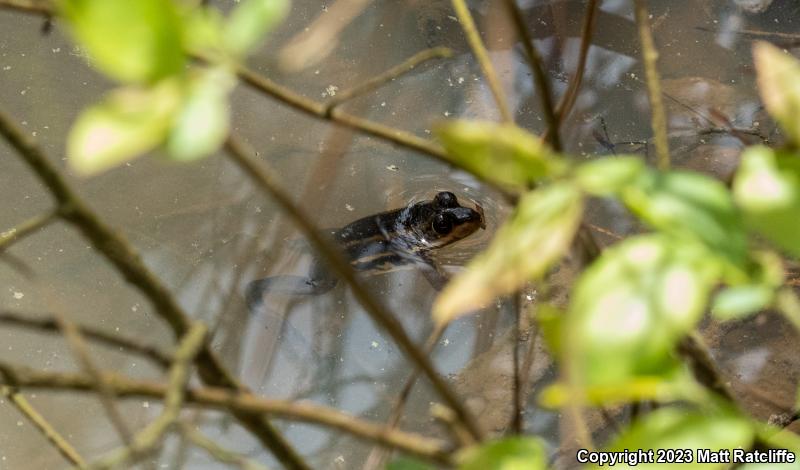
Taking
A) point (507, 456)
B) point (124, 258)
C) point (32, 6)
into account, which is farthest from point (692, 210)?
point (32, 6)

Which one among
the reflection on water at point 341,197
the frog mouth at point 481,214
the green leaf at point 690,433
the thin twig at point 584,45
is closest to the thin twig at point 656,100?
the thin twig at point 584,45

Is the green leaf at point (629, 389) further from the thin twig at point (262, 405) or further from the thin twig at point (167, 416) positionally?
the thin twig at point (167, 416)

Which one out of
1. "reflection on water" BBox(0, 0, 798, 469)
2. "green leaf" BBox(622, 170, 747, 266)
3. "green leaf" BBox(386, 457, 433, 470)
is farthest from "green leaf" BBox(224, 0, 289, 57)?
"reflection on water" BBox(0, 0, 798, 469)

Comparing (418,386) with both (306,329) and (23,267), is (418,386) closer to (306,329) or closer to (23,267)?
(306,329)

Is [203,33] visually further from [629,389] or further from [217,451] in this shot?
[217,451]

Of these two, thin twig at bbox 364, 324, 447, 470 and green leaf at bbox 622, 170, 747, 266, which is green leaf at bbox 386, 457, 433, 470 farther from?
green leaf at bbox 622, 170, 747, 266

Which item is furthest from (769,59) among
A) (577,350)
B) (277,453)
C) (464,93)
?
(464,93)
